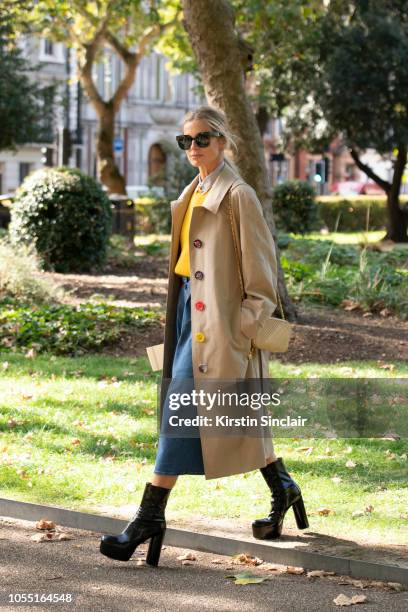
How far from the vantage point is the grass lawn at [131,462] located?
6.39m

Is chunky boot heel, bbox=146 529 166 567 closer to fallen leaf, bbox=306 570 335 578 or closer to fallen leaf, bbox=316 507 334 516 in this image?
fallen leaf, bbox=306 570 335 578

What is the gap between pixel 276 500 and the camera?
18.9 ft

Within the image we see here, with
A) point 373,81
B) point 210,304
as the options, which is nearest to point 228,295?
point 210,304

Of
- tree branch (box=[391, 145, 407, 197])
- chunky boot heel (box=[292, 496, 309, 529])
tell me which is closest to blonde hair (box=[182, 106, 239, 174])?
chunky boot heel (box=[292, 496, 309, 529])

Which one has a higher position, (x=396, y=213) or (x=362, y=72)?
(x=362, y=72)

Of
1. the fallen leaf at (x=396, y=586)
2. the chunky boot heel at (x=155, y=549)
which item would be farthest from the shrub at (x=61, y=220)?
the fallen leaf at (x=396, y=586)

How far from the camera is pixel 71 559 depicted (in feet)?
18.5

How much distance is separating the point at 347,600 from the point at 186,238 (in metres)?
1.72

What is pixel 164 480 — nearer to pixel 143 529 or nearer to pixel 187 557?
pixel 143 529

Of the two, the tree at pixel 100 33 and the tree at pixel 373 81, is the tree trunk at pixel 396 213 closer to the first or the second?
the tree at pixel 373 81

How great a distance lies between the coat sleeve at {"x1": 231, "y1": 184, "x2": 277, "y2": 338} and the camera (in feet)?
17.5

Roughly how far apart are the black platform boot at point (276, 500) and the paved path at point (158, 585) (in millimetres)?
210

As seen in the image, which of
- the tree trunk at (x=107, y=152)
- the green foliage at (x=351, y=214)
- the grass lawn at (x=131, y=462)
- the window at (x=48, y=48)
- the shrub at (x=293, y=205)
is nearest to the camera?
the grass lawn at (x=131, y=462)

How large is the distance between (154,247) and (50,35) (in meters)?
10.9
